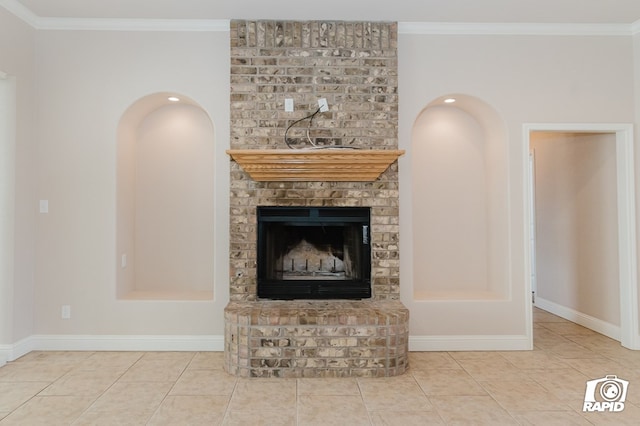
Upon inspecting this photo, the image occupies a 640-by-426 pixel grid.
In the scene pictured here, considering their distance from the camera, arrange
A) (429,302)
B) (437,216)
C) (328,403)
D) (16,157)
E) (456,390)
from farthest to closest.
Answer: (437,216), (429,302), (16,157), (456,390), (328,403)

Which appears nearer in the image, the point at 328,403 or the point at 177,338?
the point at 328,403

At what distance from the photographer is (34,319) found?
3529 mm

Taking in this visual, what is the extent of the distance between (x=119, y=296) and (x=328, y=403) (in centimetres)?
218

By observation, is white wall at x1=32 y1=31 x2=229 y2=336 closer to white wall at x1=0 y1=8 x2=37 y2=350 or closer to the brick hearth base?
white wall at x1=0 y1=8 x2=37 y2=350

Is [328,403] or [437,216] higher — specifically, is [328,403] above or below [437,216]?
below

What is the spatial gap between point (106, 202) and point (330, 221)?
198 centimetres

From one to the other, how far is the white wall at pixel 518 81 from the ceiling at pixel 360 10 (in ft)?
0.64

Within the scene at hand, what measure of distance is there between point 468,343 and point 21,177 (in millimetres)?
4084

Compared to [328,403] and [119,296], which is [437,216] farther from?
[119,296]

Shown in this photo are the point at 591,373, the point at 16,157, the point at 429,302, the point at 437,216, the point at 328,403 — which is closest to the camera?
the point at 328,403

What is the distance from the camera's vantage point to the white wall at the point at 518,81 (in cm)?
363

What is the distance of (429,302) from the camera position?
3598 mm

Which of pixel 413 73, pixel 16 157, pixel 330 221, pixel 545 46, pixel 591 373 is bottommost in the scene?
pixel 591 373

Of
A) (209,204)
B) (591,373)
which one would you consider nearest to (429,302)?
(591,373)
